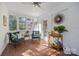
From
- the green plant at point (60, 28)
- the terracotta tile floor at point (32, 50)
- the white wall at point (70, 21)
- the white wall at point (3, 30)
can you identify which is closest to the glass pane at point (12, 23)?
the white wall at point (3, 30)

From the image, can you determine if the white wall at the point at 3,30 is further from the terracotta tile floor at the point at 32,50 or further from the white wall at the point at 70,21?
the white wall at the point at 70,21

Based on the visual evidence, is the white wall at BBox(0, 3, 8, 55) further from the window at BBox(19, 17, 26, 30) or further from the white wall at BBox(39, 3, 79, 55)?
the white wall at BBox(39, 3, 79, 55)

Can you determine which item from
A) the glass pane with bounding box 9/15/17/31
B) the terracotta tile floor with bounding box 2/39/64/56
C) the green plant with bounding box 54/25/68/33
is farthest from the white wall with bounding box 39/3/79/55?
the glass pane with bounding box 9/15/17/31

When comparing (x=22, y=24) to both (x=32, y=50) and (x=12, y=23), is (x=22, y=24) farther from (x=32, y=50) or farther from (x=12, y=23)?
(x=32, y=50)

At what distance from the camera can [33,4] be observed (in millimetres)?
1954

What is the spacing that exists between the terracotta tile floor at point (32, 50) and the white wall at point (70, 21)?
238mm

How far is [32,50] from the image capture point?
2.00m

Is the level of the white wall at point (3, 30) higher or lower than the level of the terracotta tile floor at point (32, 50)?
higher

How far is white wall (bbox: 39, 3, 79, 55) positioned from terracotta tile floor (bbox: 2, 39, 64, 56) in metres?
0.24

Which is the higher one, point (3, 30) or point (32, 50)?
point (3, 30)

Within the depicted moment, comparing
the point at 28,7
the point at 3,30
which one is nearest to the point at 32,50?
the point at 3,30

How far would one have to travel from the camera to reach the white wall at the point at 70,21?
194cm

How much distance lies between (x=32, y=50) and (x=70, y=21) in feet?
2.58

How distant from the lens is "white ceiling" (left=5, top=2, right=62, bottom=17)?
1947 millimetres
